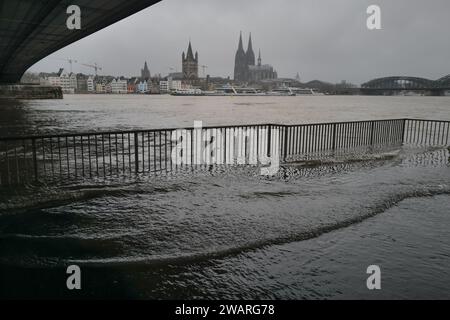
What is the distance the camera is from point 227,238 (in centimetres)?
613

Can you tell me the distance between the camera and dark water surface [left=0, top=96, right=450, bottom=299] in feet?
15.4

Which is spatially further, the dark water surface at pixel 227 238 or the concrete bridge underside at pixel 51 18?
the concrete bridge underside at pixel 51 18

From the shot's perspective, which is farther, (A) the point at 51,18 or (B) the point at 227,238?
(A) the point at 51,18

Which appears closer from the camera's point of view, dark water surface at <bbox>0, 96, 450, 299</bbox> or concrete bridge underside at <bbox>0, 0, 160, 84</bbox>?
dark water surface at <bbox>0, 96, 450, 299</bbox>

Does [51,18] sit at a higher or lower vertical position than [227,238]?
higher

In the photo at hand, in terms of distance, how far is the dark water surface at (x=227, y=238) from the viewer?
185 inches

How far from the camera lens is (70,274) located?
192 inches

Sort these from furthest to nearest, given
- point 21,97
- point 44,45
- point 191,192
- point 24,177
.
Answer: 1. point 21,97
2. point 44,45
3. point 24,177
4. point 191,192

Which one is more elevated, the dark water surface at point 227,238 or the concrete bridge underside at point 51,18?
the concrete bridge underside at point 51,18

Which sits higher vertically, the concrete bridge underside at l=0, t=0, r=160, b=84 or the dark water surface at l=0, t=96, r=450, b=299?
the concrete bridge underside at l=0, t=0, r=160, b=84

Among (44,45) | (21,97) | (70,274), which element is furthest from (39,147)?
(21,97)
